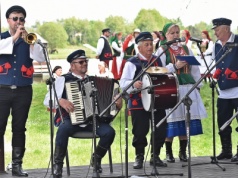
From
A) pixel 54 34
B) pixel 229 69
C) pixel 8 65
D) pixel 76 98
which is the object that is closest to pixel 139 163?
pixel 76 98

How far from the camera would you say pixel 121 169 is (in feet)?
26.3

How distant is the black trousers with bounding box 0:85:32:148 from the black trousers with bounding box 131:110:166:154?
1.13 meters

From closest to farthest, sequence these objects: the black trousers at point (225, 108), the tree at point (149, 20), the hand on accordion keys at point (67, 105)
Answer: the hand on accordion keys at point (67, 105)
the black trousers at point (225, 108)
the tree at point (149, 20)

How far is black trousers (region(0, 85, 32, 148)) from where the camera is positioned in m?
7.45

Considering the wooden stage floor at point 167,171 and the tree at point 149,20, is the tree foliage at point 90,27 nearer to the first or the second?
the tree at point 149,20

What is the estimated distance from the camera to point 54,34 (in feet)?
48.5

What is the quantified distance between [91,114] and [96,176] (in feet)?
2.09

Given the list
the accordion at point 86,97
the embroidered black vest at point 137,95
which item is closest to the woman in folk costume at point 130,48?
the embroidered black vest at point 137,95

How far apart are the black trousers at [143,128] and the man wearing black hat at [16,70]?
1.13 meters

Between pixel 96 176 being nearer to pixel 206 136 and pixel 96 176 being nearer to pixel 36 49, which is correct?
pixel 36 49

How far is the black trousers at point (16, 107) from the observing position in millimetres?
7449

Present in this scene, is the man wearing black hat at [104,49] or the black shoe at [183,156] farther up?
the man wearing black hat at [104,49]

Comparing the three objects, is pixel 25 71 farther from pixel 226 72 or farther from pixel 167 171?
pixel 226 72

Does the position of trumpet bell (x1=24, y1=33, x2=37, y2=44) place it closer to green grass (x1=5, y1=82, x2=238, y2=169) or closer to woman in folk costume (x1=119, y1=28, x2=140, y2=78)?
green grass (x1=5, y1=82, x2=238, y2=169)
